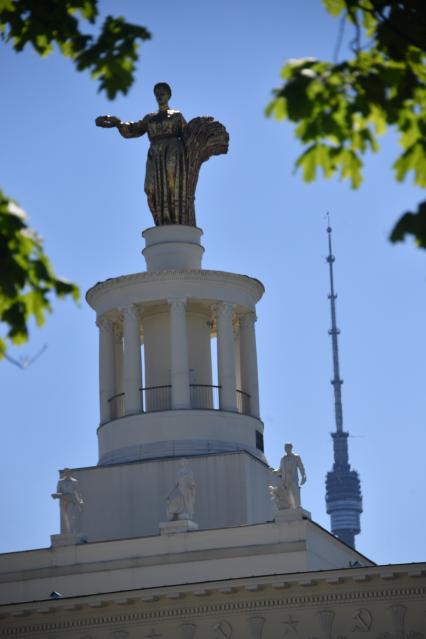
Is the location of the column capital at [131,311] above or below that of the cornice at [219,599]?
above

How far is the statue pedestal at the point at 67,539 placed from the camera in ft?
168

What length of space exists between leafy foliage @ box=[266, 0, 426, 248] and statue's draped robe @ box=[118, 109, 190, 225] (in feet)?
124

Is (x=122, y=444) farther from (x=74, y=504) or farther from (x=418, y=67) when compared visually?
(x=418, y=67)

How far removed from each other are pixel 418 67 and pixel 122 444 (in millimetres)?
36035

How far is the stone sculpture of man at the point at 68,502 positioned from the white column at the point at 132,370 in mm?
3202

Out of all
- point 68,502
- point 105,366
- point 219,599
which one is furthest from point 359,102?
point 105,366

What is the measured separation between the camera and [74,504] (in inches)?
2028

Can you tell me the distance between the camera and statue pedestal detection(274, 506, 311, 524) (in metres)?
49.2

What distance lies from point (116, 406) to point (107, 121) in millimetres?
9203

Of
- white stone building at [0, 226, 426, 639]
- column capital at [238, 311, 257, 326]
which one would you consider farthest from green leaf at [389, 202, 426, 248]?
column capital at [238, 311, 257, 326]

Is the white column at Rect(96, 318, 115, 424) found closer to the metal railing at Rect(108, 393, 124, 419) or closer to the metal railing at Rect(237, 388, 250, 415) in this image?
the metal railing at Rect(108, 393, 124, 419)

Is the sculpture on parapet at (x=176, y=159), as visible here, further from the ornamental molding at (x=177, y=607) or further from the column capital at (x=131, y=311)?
the ornamental molding at (x=177, y=607)

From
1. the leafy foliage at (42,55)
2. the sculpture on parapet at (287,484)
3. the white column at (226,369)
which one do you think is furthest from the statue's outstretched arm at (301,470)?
the leafy foliage at (42,55)

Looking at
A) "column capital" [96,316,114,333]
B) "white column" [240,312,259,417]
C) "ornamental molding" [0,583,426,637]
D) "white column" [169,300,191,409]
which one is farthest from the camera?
"column capital" [96,316,114,333]
